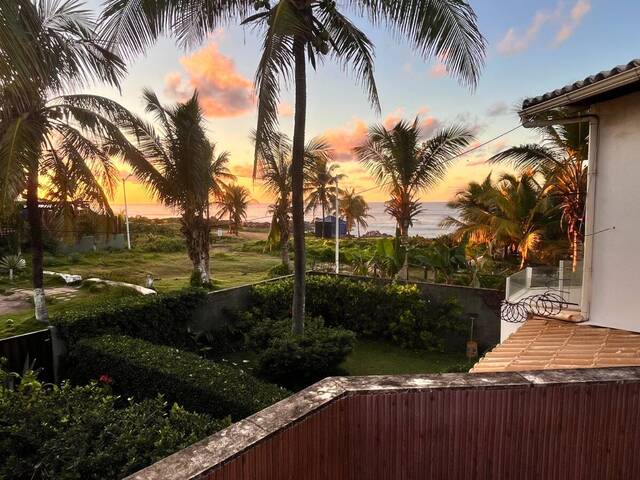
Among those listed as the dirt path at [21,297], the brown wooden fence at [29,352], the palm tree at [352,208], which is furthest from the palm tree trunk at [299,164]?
the palm tree at [352,208]

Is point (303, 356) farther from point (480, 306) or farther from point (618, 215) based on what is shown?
point (618, 215)

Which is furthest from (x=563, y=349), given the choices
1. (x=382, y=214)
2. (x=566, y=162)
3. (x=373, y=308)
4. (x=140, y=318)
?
(x=382, y=214)

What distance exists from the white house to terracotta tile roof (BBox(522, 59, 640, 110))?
0.01 metres

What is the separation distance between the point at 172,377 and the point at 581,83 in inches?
251

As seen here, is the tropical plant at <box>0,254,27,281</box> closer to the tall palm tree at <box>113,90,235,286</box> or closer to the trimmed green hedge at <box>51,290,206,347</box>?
the tall palm tree at <box>113,90,235,286</box>

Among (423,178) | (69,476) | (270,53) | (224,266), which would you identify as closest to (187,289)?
(270,53)

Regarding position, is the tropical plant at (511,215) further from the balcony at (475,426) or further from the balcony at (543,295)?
the balcony at (475,426)

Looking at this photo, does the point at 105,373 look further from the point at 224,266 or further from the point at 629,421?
the point at 224,266

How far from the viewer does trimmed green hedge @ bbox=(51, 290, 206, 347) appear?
25.0 feet

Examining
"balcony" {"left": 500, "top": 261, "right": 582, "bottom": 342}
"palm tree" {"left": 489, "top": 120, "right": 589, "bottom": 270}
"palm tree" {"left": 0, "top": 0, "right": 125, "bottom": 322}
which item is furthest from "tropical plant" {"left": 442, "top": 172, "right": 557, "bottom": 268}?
"palm tree" {"left": 0, "top": 0, "right": 125, "bottom": 322}

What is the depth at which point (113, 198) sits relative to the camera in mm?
9344

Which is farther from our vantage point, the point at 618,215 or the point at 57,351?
the point at 57,351

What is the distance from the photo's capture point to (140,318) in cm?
848

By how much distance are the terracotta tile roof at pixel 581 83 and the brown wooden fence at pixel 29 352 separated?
27.7ft
